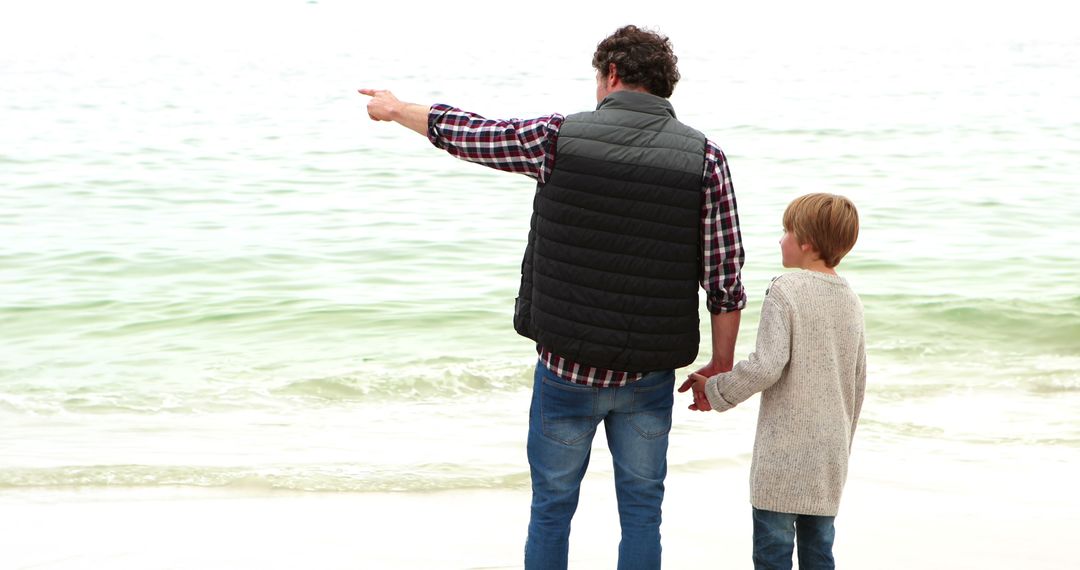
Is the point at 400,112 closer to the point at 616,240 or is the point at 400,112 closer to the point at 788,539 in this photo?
the point at 616,240

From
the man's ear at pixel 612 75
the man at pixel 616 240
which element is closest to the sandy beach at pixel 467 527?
the man at pixel 616 240

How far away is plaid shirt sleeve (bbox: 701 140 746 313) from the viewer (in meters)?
2.62

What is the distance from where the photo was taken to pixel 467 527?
4.09 metres

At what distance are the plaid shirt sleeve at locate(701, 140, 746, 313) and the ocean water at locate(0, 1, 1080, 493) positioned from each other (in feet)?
6.91

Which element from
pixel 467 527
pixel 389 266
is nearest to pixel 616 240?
pixel 467 527

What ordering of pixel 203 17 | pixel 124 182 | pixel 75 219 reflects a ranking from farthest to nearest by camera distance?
pixel 203 17 → pixel 124 182 → pixel 75 219

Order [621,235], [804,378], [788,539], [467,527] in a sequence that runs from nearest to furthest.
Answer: [621,235] < [804,378] < [788,539] < [467,527]

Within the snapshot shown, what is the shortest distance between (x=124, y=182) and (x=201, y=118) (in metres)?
5.68

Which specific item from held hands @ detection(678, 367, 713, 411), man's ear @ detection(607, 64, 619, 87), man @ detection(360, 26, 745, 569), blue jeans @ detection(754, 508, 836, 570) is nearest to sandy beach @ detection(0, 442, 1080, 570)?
blue jeans @ detection(754, 508, 836, 570)

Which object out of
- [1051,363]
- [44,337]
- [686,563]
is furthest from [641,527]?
[44,337]

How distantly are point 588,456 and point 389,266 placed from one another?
7.19 m

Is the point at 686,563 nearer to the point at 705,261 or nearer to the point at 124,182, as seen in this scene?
the point at 705,261

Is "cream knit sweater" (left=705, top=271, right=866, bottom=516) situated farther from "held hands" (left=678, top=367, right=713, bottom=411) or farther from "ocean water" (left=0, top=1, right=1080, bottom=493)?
"ocean water" (left=0, top=1, right=1080, bottom=493)

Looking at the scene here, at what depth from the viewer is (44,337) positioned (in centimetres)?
775
